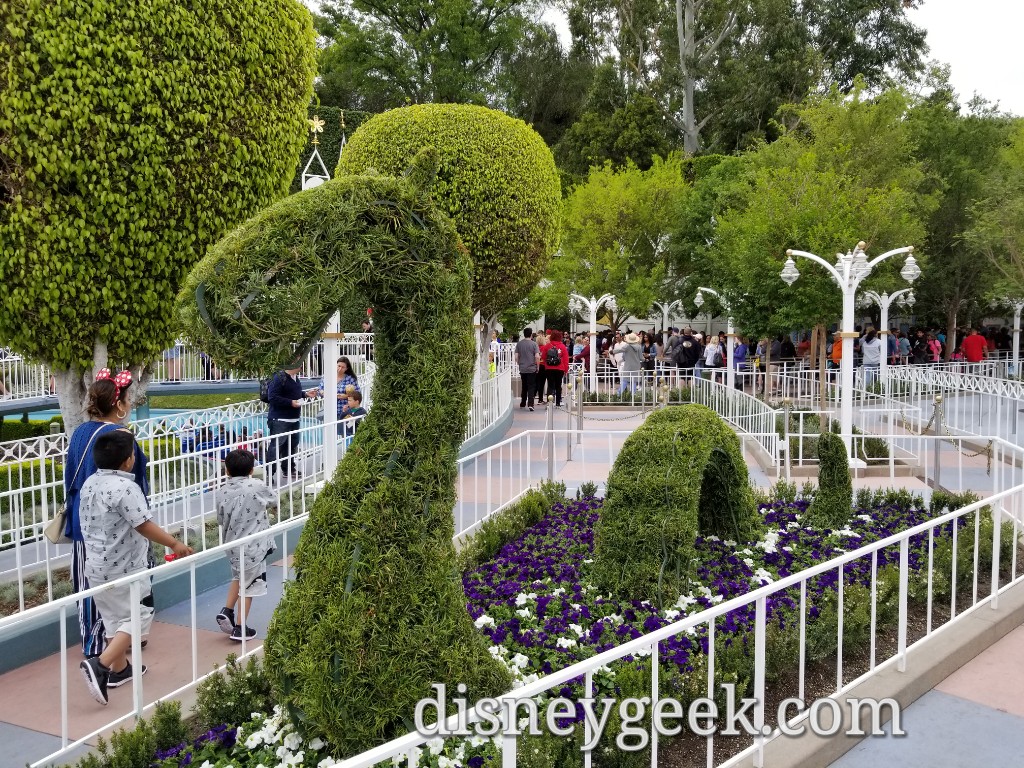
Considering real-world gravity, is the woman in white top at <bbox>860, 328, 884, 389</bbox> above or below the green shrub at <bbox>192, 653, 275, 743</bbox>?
above

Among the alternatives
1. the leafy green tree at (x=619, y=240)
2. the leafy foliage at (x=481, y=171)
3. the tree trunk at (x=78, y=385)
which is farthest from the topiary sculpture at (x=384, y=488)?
the leafy green tree at (x=619, y=240)

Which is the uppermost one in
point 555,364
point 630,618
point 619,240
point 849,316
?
point 619,240

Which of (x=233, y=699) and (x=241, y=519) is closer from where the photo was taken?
(x=233, y=699)

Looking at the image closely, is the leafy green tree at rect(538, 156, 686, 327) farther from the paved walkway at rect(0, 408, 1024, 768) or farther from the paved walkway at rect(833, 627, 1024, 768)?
the paved walkway at rect(833, 627, 1024, 768)

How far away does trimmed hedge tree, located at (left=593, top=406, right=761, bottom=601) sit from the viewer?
16.9 feet

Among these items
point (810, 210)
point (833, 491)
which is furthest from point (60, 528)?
point (810, 210)

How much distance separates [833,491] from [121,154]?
20.3ft

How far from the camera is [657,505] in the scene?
5305mm

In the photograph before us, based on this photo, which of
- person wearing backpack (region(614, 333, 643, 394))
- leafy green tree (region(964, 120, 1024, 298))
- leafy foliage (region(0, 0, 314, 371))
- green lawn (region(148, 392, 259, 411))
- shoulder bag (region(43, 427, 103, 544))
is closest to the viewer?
shoulder bag (region(43, 427, 103, 544))

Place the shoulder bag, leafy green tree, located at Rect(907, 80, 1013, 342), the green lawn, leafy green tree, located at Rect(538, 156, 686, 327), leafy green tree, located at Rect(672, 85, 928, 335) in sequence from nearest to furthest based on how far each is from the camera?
the shoulder bag
leafy green tree, located at Rect(672, 85, 928, 335)
the green lawn
leafy green tree, located at Rect(538, 156, 686, 327)
leafy green tree, located at Rect(907, 80, 1013, 342)

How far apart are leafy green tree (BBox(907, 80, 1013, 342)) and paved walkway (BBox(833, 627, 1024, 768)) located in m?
23.4

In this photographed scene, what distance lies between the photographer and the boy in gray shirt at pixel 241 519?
5105 mm

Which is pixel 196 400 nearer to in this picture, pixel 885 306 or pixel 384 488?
pixel 885 306

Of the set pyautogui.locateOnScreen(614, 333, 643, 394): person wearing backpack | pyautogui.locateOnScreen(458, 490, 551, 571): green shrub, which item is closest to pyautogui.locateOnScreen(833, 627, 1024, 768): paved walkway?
pyautogui.locateOnScreen(458, 490, 551, 571): green shrub
